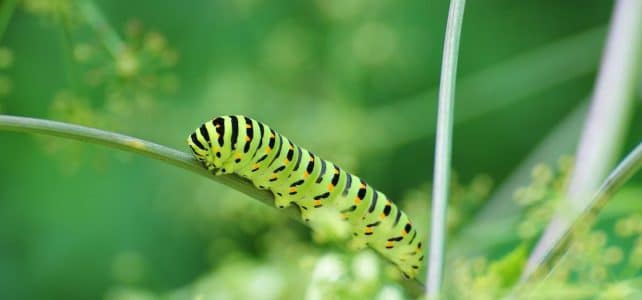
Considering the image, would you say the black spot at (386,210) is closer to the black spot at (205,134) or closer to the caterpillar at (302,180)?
the caterpillar at (302,180)

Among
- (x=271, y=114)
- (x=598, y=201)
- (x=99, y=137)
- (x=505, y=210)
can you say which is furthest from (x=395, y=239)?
(x=271, y=114)

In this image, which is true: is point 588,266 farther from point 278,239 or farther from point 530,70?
point 530,70

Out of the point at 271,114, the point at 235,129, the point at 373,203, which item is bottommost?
the point at 271,114

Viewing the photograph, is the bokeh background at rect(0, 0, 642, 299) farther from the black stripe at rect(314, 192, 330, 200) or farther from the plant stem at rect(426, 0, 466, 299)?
the plant stem at rect(426, 0, 466, 299)

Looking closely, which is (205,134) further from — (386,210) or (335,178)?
(386,210)

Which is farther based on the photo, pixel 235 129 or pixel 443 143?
pixel 235 129

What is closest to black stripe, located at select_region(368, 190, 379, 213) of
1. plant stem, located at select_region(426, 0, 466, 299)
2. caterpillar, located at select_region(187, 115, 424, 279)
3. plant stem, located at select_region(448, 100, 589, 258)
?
caterpillar, located at select_region(187, 115, 424, 279)

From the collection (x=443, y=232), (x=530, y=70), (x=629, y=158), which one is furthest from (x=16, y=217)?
(x=629, y=158)
